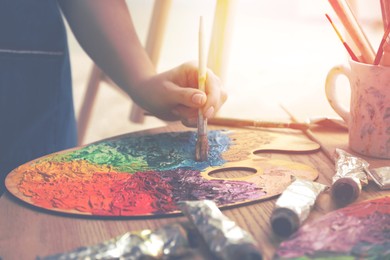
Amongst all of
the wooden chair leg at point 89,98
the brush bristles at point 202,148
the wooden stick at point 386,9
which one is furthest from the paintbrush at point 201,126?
the wooden chair leg at point 89,98

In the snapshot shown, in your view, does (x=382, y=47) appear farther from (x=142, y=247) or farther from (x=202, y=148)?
(x=142, y=247)

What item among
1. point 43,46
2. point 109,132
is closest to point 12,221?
point 43,46

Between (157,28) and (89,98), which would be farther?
(89,98)

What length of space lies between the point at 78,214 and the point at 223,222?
0.51ft

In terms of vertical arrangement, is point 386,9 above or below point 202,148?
above

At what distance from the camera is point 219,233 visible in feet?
1.53

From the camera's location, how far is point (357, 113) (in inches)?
29.0

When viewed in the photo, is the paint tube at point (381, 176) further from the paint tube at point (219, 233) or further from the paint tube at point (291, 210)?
the paint tube at point (219, 233)

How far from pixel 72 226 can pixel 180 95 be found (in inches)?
11.1

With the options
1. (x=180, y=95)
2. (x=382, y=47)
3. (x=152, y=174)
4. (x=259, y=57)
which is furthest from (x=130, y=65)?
(x=259, y=57)

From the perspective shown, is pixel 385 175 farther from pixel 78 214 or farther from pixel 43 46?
pixel 43 46

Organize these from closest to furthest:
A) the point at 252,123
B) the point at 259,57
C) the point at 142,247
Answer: the point at 142,247 < the point at 252,123 < the point at 259,57

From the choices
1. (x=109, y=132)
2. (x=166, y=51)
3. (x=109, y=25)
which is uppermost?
(x=109, y=25)

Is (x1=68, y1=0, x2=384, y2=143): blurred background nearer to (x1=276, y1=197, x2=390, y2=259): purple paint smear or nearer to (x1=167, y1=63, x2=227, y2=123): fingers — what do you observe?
(x1=167, y1=63, x2=227, y2=123): fingers
